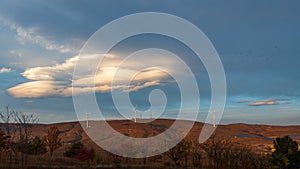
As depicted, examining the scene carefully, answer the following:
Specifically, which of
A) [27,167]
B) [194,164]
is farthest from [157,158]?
[27,167]

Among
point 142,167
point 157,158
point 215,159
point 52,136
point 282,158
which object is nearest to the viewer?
point 282,158

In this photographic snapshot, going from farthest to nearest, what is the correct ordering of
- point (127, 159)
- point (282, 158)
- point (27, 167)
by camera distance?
point (127, 159), point (282, 158), point (27, 167)

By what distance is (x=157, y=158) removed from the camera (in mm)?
69688

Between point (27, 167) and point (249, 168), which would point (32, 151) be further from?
point (249, 168)

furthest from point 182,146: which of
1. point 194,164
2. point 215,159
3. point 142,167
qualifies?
point 142,167

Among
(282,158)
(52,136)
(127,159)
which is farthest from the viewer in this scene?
(127,159)

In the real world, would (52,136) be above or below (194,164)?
above

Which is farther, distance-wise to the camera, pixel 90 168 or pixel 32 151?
pixel 32 151

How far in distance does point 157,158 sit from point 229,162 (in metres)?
19.5

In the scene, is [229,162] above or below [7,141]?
below

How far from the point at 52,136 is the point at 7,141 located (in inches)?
325

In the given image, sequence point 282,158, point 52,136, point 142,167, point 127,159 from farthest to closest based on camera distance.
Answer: point 127,159, point 52,136, point 142,167, point 282,158

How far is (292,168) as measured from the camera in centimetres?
4272

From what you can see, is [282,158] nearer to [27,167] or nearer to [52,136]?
[27,167]
